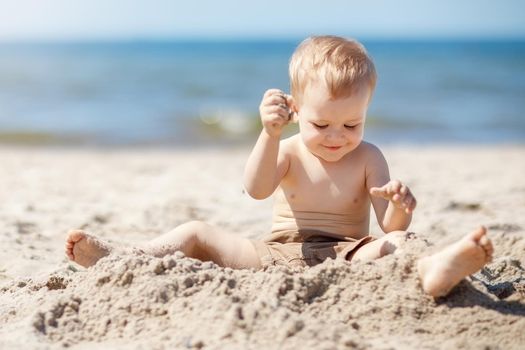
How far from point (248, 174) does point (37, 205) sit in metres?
2.37

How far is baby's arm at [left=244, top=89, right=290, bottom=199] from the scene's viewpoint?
2.68m

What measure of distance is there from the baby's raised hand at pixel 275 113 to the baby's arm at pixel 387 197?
1.37 ft

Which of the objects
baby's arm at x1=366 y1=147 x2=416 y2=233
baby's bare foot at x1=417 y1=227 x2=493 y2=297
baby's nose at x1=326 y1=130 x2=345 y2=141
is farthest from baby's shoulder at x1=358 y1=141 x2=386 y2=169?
baby's bare foot at x1=417 y1=227 x2=493 y2=297

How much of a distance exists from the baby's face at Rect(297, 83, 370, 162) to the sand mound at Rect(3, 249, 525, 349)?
0.50m

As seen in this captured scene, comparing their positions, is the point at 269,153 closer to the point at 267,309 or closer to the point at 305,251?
the point at 305,251

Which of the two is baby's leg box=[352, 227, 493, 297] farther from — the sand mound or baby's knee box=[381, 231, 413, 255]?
baby's knee box=[381, 231, 413, 255]

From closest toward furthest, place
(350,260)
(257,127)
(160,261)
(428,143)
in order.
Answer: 1. (160,261)
2. (350,260)
3. (428,143)
4. (257,127)

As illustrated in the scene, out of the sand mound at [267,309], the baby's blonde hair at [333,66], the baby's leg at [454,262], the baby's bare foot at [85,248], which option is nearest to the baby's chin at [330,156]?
the baby's blonde hair at [333,66]

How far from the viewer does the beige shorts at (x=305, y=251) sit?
9.01ft

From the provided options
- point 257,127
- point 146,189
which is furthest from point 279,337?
point 257,127

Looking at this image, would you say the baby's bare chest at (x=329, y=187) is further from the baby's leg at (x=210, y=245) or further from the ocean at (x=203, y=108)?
the ocean at (x=203, y=108)

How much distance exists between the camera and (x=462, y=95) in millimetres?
15461

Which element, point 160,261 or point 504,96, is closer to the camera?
point 160,261

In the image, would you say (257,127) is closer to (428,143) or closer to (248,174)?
(428,143)
